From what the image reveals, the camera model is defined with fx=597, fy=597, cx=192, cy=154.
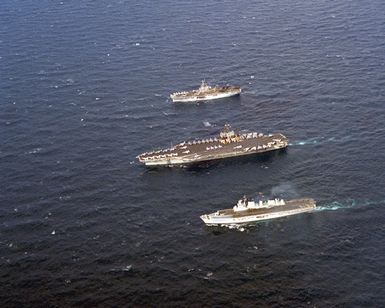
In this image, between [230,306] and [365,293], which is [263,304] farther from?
[365,293]

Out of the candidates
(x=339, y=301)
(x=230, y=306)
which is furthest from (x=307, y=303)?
(x=230, y=306)

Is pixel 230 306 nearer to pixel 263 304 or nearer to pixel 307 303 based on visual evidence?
pixel 263 304

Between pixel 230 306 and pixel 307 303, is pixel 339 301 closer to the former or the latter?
pixel 307 303

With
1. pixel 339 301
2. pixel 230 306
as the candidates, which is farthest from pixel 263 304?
pixel 339 301

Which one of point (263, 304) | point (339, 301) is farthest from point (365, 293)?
point (263, 304)

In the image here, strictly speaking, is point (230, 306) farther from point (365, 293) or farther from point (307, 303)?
point (365, 293)
